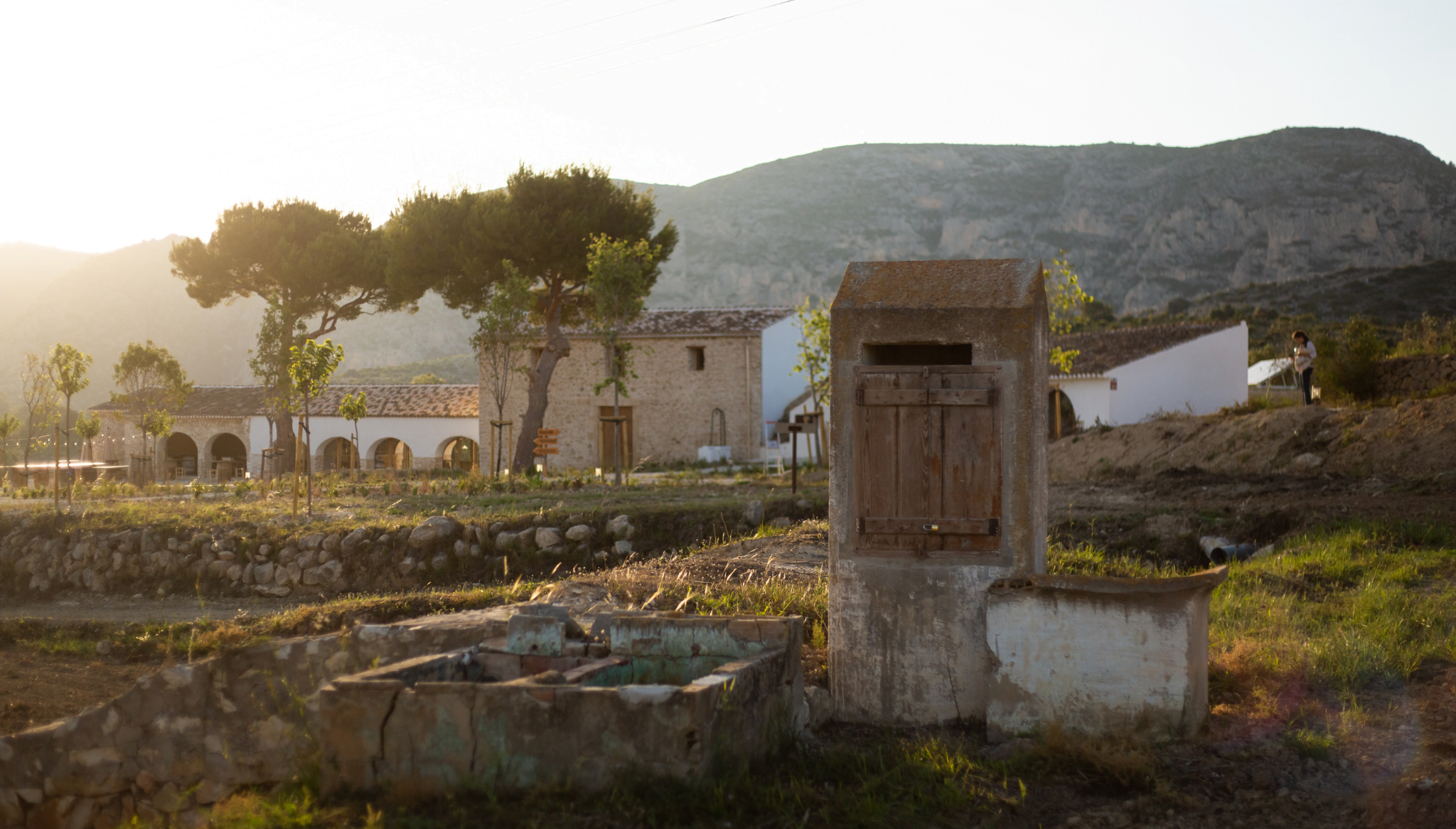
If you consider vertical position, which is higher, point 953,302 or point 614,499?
point 953,302

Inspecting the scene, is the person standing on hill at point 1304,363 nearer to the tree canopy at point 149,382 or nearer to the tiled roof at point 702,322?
the tiled roof at point 702,322

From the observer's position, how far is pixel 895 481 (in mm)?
6680

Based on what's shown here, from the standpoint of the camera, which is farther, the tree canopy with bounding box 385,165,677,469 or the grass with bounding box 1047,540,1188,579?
the tree canopy with bounding box 385,165,677,469

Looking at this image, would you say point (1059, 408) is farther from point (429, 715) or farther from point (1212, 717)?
point (429, 715)

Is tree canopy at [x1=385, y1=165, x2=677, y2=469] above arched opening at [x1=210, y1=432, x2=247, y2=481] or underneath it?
above

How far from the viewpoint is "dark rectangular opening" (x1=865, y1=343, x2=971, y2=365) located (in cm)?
718

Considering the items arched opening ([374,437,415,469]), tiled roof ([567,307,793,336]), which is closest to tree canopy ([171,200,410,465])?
arched opening ([374,437,415,469])

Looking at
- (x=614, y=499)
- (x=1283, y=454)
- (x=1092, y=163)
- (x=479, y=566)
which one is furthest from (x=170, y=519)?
(x=1092, y=163)

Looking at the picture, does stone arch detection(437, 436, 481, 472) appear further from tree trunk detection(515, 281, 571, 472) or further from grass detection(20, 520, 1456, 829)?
grass detection(20, 520, 1456, 829)

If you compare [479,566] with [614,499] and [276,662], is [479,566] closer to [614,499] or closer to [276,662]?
[614,499]

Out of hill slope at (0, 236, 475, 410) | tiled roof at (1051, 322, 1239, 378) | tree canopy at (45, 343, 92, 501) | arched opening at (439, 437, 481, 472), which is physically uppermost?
hill slope at (0, 236, 475, 410)

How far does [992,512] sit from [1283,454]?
14.2 meters

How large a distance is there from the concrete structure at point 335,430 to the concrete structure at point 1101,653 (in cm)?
3170

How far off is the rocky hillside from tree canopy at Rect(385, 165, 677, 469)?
161ft
